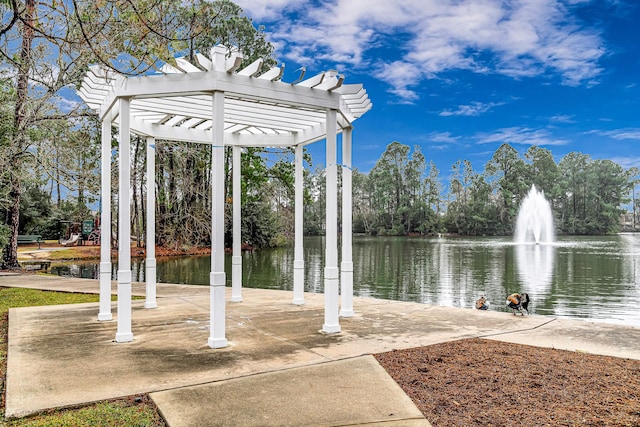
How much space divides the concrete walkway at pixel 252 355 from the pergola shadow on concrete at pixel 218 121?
0.47 metres

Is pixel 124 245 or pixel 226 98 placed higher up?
pixel 226 98

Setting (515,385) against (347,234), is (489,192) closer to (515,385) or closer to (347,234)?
(347,234)

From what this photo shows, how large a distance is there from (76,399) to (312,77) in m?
4.17

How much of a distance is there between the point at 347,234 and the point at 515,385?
3.43 meters

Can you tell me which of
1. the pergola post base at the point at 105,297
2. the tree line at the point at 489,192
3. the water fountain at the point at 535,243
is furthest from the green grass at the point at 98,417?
the tree line at the point at 489,192

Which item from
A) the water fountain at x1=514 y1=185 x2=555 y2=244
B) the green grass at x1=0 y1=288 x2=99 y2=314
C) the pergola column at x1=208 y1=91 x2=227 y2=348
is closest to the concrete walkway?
the pergola column at x1=208 y1=91 x2=227 y2=348

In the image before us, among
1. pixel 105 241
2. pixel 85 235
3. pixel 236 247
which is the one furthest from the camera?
pixel 85 235

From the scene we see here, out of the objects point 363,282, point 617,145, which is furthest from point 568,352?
point 617,145

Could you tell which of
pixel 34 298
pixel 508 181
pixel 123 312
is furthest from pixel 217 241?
pixel 508 181

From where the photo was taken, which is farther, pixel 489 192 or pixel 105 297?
pixel 489 192

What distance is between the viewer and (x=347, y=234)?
22.4ft

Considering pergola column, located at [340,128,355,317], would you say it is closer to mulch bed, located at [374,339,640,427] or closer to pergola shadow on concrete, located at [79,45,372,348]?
pergola shadow on concrete, located at [79,45,372,348]

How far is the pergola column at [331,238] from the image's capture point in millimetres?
5852

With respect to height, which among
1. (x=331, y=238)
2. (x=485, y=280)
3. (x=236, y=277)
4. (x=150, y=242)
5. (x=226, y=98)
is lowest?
(x=485, y=280)
